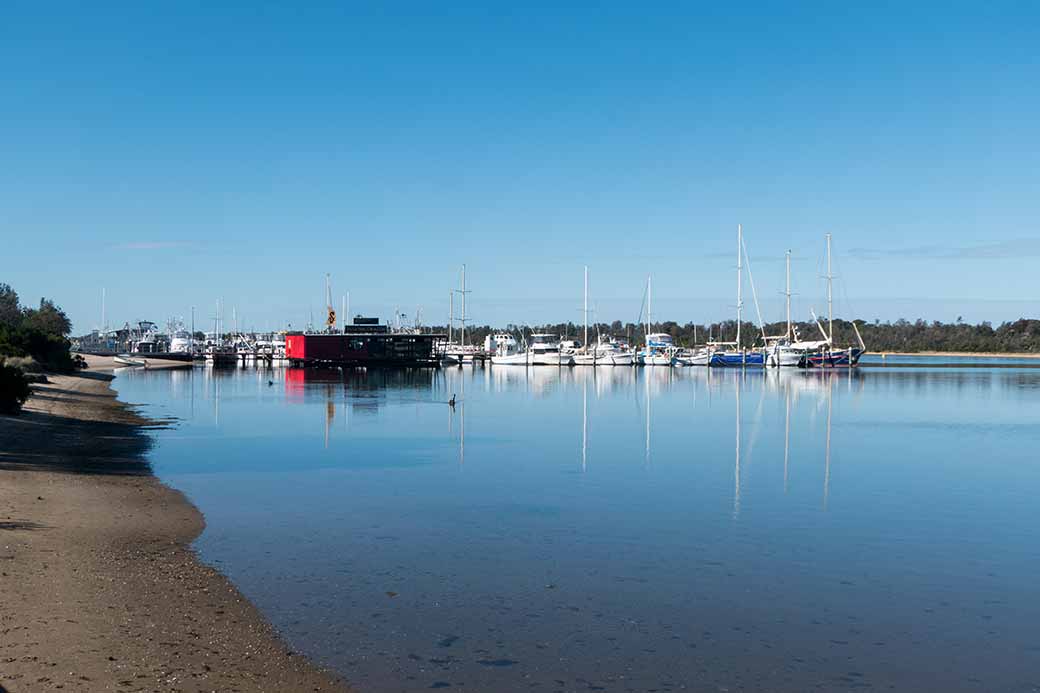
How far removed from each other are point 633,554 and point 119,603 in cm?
929

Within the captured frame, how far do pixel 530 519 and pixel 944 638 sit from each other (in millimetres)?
10030

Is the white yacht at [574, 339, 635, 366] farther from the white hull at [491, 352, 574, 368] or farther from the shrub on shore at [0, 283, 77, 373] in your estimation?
the shrub on shore at [0, 283, 77, 373]

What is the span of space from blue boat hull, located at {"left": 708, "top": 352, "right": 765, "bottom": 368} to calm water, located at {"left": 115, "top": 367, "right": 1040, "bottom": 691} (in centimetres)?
10553

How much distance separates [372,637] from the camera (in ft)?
40.9

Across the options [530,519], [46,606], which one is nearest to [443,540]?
[530,519]

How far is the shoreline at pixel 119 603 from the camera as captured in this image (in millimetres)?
10094

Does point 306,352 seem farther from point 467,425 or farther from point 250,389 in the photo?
point 467,425

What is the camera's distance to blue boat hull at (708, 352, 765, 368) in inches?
5748

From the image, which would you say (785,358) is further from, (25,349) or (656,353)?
(25,349)

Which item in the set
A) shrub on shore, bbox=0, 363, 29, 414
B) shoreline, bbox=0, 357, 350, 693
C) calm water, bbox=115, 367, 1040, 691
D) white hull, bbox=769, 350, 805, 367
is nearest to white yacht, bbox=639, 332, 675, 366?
white hull, bbox=769, 350, 805, 367

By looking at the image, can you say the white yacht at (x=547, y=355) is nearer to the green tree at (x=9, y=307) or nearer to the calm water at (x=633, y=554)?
the green tree at (x=9, y=307)

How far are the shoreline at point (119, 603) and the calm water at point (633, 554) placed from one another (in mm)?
736

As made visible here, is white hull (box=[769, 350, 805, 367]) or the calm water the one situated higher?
white hull (box=[769, 350, 805, 367])

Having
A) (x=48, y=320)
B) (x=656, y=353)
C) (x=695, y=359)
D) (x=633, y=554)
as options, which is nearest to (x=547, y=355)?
(x=656, y=353)
